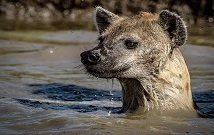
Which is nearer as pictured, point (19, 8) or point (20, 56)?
point (20, 56)

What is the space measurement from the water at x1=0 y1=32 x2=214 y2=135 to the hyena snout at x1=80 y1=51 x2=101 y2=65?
56 cm

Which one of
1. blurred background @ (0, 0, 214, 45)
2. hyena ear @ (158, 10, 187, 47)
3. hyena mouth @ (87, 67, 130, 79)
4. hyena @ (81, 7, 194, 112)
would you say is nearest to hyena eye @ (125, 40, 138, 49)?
hyena @ (81, 7, 194, 112)

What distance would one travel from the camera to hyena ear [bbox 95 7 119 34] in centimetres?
752

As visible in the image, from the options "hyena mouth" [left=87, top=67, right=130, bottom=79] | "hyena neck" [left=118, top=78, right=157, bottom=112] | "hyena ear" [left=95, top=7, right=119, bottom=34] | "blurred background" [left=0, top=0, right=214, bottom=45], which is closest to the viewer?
"hyena mouth" [left=87, top=67, right=130, bottom=79]

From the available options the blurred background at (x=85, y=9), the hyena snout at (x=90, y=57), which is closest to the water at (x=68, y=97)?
the hyena snout at (x=90, y=57)

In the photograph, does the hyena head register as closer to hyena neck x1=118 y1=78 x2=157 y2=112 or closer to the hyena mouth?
the hyena mouth

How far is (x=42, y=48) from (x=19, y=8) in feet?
12.0

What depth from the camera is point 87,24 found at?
47.1 feet

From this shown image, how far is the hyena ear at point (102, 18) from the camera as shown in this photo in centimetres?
752

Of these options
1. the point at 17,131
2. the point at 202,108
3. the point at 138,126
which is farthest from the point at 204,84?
the point at 17,131

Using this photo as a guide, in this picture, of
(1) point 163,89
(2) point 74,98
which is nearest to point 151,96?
(1) point 163,89

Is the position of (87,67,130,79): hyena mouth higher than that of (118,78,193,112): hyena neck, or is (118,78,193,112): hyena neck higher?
(87,67,130,79): hyena mouth

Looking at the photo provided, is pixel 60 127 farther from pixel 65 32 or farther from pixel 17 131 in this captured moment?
pixel 65 32

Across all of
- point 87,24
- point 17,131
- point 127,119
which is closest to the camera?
point 17,131
